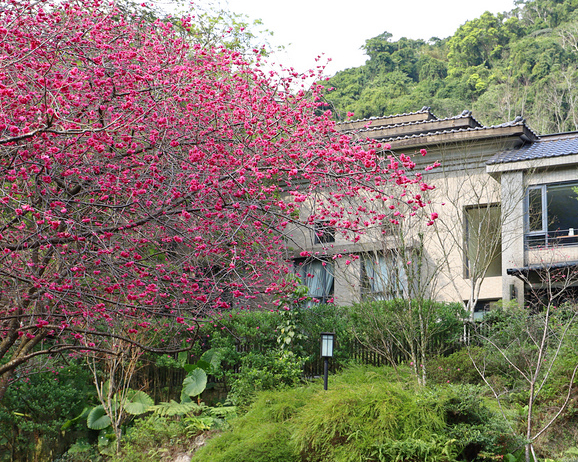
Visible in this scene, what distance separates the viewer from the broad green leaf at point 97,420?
32.0ft

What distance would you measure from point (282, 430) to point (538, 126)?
93.7ft

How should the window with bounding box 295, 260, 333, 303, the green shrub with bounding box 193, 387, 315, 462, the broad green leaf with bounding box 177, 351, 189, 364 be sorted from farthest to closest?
the window with bounding box 295, 260, 333, 303 → the broad green leaf with bounding box 177, 351, 189, 364 → the green shrub with bounding box 193, 387, 315, 462

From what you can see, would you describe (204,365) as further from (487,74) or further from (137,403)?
(487,74)

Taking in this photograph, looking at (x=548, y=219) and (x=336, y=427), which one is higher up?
(x=548, y=219)

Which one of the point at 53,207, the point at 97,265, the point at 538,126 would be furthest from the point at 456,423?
the point at 538,126

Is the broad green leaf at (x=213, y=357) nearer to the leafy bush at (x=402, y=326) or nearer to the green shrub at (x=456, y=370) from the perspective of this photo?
the leafy bush at (x=402, y=326)

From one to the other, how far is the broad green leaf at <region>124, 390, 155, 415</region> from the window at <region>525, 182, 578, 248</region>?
8665mm

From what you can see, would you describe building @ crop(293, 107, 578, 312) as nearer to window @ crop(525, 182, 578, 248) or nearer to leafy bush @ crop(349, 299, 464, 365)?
window @ crop(525, 182, 578, 248)

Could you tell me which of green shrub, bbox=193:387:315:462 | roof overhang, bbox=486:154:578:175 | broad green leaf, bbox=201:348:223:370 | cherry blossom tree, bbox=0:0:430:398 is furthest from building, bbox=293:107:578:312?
cherry blossom tree, bbox=0:0:430:398

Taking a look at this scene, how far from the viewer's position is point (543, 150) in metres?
13.8

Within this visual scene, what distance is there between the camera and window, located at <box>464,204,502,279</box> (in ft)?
42.2

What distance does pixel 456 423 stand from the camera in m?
7.16

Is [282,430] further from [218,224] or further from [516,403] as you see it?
[516,403]

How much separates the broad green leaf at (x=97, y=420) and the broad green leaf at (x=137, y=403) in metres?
0.40
